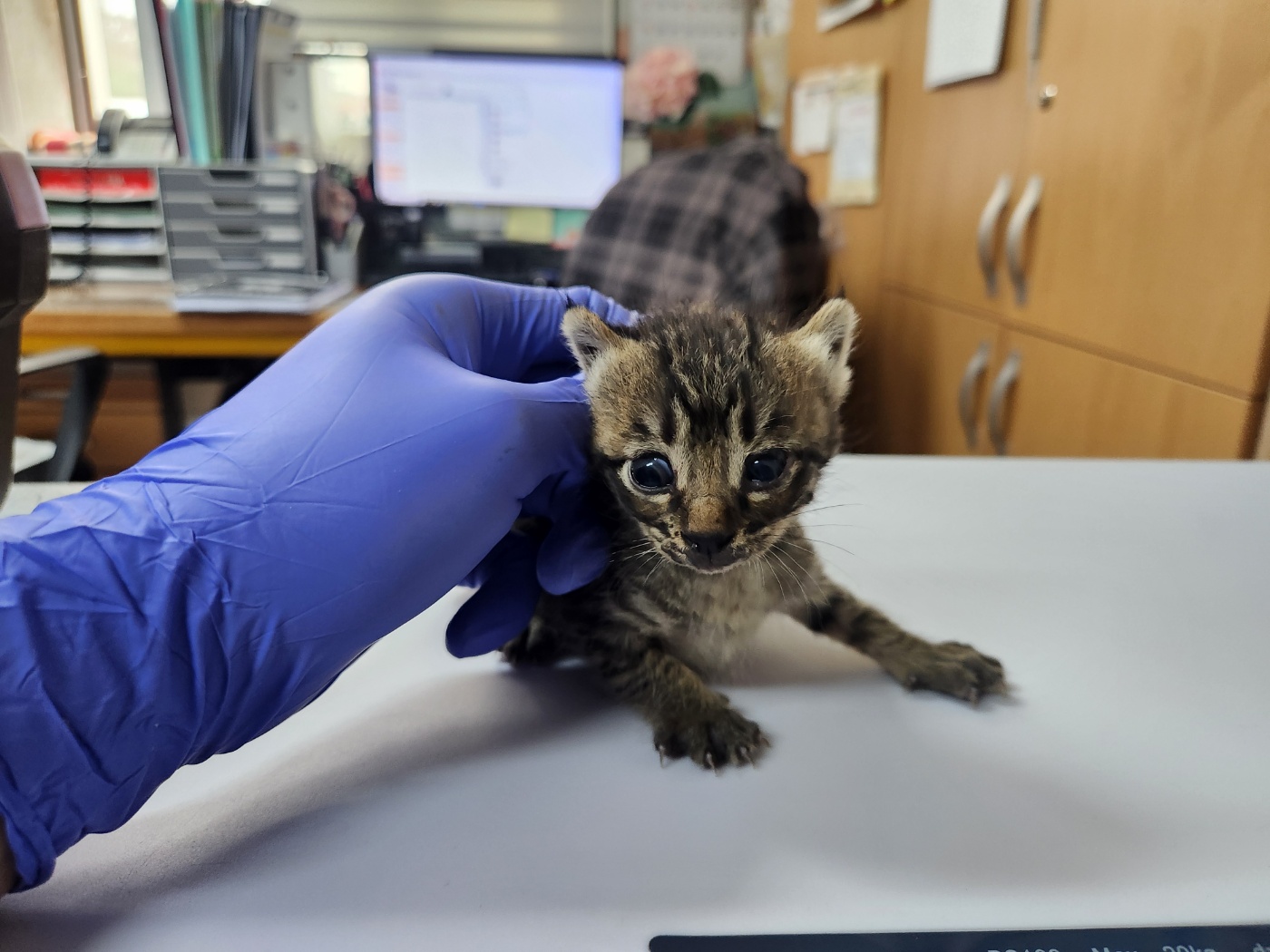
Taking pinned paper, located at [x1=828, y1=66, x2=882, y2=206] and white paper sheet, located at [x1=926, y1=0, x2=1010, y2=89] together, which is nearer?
white paper sheet, located at [x1=926, y1=0, x2=1010, y2=89]

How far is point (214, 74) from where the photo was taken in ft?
6.86

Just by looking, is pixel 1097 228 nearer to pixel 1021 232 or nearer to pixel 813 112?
pixel 1021 232

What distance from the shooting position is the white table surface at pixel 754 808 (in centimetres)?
51

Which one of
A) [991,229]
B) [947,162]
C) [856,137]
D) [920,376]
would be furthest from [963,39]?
[920,376]

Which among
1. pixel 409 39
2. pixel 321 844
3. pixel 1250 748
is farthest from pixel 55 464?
pixel 409 39

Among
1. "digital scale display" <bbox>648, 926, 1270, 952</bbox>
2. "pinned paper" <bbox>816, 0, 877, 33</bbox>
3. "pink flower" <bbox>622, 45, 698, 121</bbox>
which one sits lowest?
"digital scale display" <bbox>648, 926, 1270, 952</bbox>

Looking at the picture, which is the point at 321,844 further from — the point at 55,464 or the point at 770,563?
the point at 55,464

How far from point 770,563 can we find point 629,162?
2.38 m

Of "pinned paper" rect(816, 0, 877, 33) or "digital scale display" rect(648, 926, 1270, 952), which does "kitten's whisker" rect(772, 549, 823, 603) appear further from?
"pinned paper" rect(816, 0, 877, 33)

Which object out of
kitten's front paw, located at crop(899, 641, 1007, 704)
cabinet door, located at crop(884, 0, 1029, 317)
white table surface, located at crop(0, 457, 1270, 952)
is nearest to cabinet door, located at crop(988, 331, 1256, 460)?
cabinet door, located at crop(884, 0, 1029, 317)

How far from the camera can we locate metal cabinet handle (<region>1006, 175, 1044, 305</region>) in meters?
1.59

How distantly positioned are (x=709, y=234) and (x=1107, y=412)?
1015mm

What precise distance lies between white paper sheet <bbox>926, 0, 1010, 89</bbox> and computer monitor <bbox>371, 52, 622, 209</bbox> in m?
1.05

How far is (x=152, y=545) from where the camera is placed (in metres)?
0.57
